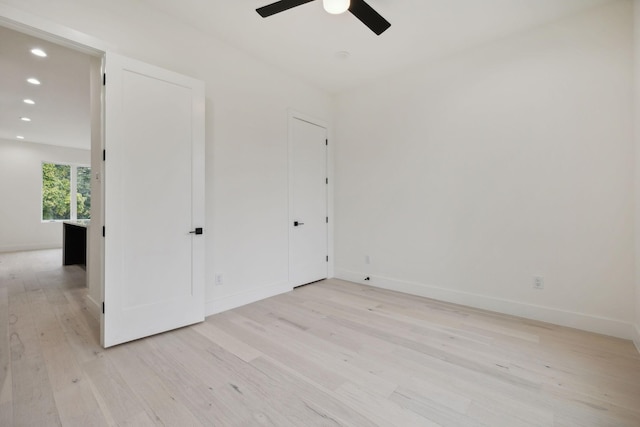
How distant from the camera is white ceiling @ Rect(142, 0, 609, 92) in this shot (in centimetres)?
245

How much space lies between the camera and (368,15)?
2.13m

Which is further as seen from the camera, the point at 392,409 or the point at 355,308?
the point at 355,308

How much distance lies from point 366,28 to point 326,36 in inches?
16.8

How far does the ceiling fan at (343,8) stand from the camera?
201 centimetres

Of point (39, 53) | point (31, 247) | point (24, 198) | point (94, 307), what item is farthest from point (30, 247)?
point (94, 307)

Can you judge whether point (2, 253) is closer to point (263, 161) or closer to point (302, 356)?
point (263, 161)

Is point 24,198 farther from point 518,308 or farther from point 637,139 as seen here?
point 637,139

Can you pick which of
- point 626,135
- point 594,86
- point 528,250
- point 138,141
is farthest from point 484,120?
point 138,141

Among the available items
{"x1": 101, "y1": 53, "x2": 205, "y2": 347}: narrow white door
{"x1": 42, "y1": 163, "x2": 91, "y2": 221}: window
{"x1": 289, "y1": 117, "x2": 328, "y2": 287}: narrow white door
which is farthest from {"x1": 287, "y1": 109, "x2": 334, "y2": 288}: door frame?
{"x1": 42, "y1": 163, "x2": 91, "y2": 221}: window

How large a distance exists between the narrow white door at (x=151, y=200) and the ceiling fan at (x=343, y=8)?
3.41 feet

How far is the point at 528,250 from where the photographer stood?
2801 millimetres

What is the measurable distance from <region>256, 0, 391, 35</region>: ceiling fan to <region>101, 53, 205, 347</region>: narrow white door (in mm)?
1038

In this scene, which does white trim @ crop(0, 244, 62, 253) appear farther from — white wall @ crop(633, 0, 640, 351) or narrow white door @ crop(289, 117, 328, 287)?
white wall @ crop(633, 0, 640, 351)

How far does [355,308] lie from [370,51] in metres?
2.97
